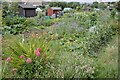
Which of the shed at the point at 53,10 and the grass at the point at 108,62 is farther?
the shed at the point at 53,10

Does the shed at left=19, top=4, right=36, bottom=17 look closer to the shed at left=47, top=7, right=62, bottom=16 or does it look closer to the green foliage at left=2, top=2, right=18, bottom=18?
the green foliage at left=2, top=2, right=18, bottom=18

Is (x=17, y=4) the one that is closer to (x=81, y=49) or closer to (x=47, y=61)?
(x=81, y=49)

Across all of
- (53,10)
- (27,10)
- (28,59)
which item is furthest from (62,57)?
(53,10)

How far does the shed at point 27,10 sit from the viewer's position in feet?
14.2

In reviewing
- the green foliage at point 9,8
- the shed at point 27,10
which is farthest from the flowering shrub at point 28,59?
the green foliage at point 9,8

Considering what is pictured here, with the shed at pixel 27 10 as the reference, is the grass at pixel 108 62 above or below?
below

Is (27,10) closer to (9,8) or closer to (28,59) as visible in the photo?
(9,8)

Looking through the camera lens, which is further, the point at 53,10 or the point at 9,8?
the point at 53,10

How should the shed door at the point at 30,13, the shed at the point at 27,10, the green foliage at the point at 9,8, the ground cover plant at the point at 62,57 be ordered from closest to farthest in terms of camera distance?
the ground cover plant at the point at 62,57 < the shed at the point at 27,10 < the green foliage at the point at 9,8 < the shed door at the point at 30,13

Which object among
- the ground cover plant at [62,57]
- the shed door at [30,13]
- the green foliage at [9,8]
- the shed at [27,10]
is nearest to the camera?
the ground cover plant at [62,57]

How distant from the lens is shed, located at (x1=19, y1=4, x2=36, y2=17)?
14.2 ft

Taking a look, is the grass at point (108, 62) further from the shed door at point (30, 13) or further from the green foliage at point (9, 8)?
the green foliage at point (9, 8)

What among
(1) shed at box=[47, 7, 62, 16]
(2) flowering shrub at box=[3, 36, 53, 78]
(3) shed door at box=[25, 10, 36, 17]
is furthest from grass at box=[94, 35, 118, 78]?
(3) shed door at box=[25, 10, 36, 17]

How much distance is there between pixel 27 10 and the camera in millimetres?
4516
